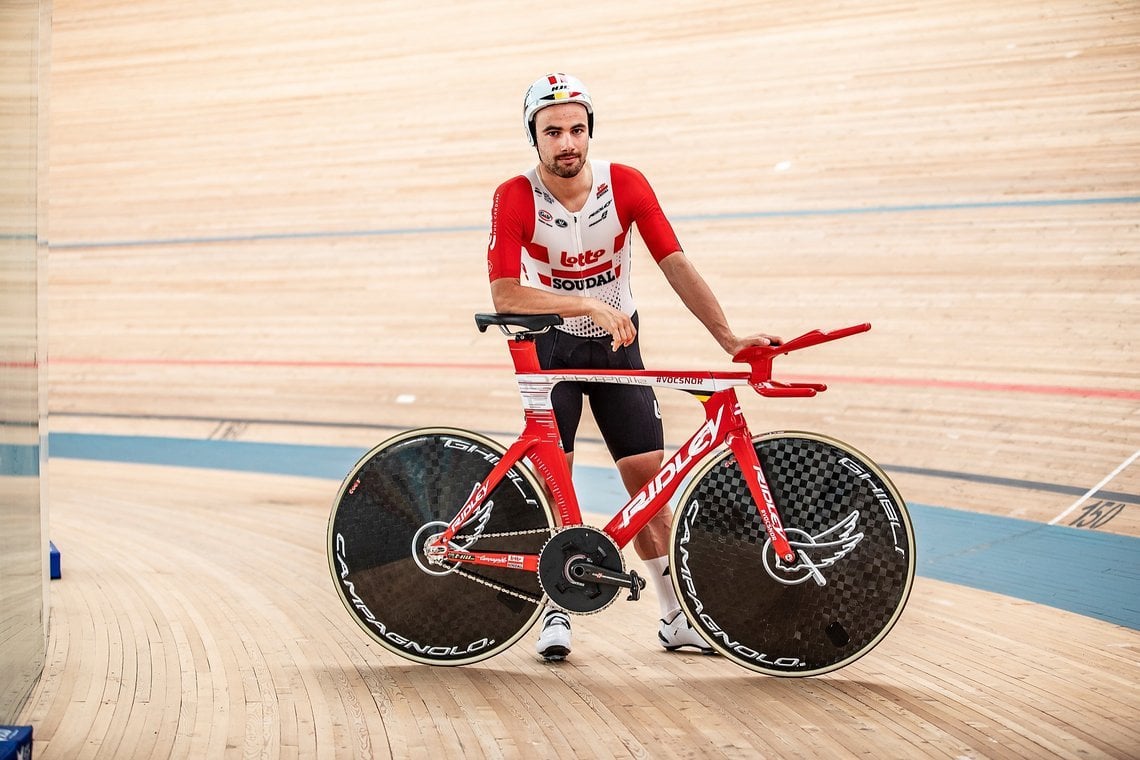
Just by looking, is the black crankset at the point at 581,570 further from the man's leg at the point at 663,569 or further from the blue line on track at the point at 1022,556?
the blue line on track at the point at 1022,556

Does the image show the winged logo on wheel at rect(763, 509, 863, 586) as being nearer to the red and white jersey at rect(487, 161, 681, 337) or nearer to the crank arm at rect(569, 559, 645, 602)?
the crank arm at rect(569, 559, 645, 602)

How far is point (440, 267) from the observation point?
22.6 ft

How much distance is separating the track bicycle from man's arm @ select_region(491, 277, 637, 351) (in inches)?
1.4

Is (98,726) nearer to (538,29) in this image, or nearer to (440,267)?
(440,267)

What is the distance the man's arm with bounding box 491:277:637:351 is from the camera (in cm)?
207

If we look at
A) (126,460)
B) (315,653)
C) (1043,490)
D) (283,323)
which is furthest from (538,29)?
→ (315,653)

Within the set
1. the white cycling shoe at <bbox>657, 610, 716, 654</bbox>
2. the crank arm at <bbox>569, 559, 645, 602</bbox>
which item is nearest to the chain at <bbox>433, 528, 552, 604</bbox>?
the crank arm at <bbox>569, 559, 645, 602</bbox>

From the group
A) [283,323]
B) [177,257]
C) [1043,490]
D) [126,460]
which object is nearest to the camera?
[1043,490]

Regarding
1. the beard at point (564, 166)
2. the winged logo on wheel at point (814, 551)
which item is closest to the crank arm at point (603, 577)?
the winged logo on wheel at point (814, 551)

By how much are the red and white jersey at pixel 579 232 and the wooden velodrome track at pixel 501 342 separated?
32.0 inches

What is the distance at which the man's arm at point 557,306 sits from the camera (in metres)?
2.07

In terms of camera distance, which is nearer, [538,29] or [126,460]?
[126,460]

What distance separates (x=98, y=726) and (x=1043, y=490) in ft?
10.3

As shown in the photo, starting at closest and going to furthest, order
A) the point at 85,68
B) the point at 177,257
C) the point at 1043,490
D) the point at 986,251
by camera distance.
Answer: the point at 1043,490, the point at 986,251, the point at 177,257, the point at 85,68
